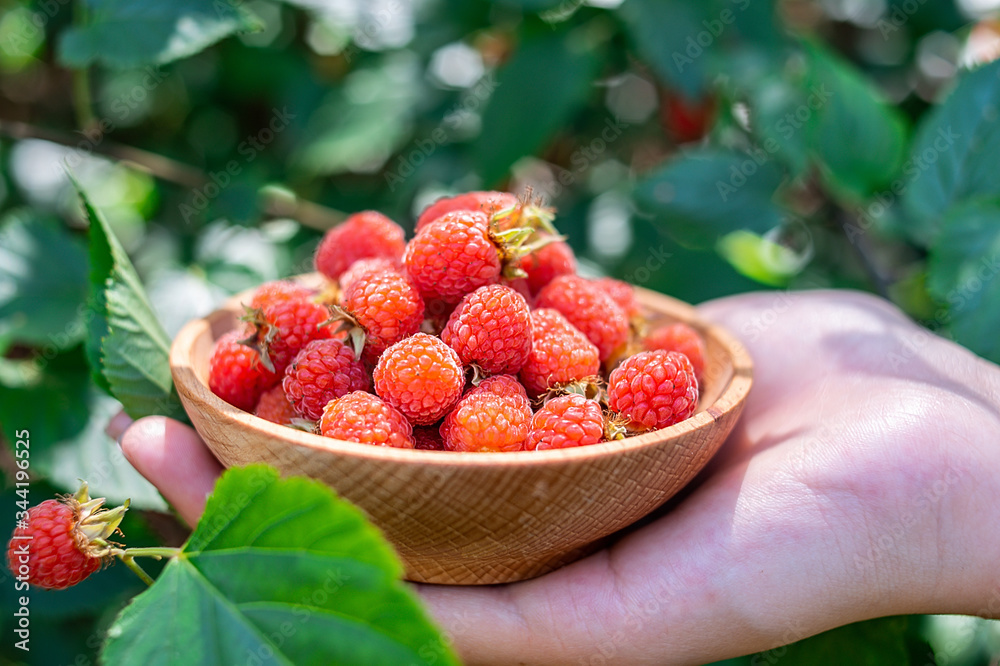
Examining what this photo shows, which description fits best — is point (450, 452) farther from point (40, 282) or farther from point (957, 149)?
point (957, 149)

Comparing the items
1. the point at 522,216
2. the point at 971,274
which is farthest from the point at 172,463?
the point at 971,274

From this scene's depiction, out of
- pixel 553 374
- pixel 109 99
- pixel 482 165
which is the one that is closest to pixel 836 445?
pixel 553 374

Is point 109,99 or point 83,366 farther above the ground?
point 109,99

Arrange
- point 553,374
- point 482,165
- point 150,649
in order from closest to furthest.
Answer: point 150,649
point 553,374
point 482,165

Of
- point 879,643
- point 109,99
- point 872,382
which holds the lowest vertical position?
point 879,643

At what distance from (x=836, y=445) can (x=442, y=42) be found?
1.05 metres

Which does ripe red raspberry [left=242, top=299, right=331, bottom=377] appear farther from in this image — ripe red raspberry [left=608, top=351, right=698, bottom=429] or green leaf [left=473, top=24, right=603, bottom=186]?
green leaf [left=473, top=24, right=603, bottom=186]

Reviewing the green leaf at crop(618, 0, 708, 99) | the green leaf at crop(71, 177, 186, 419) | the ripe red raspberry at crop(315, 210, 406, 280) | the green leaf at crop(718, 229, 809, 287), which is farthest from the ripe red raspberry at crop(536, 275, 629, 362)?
the green leaf at crop(718, 229, 809, 287)

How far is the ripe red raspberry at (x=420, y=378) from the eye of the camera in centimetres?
70

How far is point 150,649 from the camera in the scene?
567mm

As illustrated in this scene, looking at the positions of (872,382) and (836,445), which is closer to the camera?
(836,445)

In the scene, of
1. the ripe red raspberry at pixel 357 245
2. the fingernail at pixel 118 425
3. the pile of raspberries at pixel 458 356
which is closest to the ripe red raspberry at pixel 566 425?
the pile of raspberries at pixel 458 356

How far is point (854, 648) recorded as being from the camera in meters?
0.86

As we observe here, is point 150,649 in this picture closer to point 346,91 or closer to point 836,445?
point 836,445
